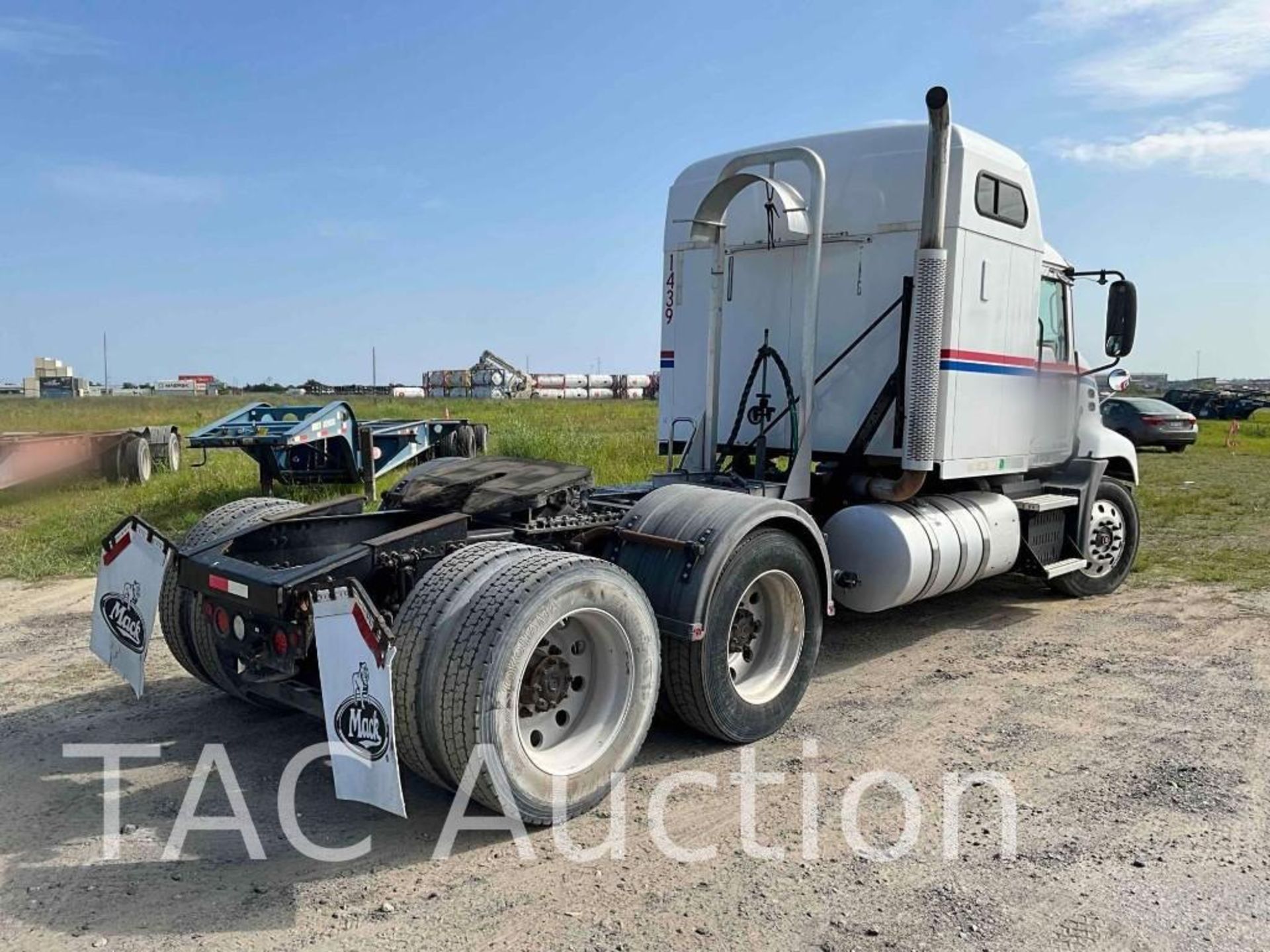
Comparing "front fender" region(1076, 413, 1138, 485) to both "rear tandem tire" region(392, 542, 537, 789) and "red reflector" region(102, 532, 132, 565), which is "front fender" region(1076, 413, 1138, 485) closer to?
"rear tandem tire" region(392, 542, 537, 789)

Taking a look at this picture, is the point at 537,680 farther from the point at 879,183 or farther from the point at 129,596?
the point at 879,183

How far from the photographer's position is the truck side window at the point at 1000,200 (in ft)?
20.9

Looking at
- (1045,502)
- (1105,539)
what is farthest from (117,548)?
(1105,539)

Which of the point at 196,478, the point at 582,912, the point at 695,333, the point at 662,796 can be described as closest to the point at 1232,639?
the point at 695,333

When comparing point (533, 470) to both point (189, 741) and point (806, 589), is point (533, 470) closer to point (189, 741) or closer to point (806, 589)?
point (806, 589)

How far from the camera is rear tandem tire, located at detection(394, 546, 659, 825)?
3.72 m

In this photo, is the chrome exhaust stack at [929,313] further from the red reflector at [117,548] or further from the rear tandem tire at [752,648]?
the red reflector at [117,548]

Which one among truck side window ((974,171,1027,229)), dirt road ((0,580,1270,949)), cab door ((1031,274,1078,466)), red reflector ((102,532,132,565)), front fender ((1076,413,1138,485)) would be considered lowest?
dirt road ((0,580,1270,949))

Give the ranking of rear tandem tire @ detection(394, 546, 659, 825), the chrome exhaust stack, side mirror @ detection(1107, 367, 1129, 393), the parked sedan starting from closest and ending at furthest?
rear tandem tire @ detection(394, 546, 659, 825), the chrome exhaust stack, side mirror @ detection(1107, 367, 1129, 393), the parked sedan

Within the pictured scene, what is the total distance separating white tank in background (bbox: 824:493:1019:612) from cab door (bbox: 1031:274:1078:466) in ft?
4.05

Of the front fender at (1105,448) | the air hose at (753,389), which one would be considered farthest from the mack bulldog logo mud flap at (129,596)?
the front fender at (1105,448)

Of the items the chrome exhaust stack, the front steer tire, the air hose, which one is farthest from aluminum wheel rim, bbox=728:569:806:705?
the front steer tire

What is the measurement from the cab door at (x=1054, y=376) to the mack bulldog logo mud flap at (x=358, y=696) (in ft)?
18.6

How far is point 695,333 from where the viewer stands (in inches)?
286
